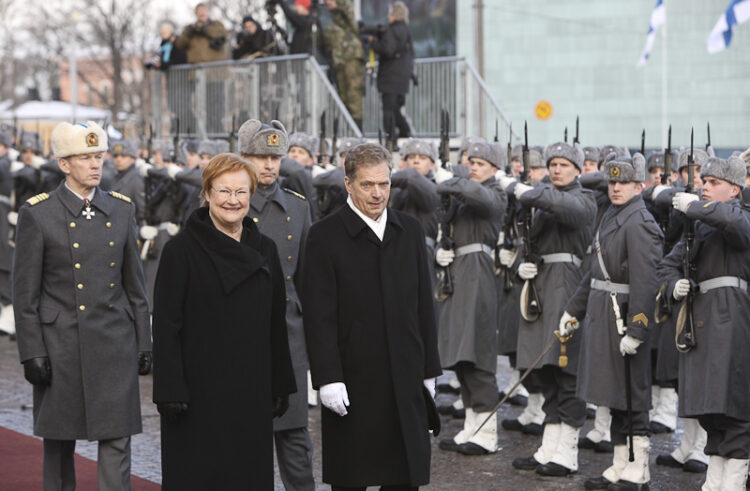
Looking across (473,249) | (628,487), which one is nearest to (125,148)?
(473,249)

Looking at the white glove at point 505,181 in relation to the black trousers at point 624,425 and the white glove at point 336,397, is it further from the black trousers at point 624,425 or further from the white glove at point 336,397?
the white glove at point 336,397

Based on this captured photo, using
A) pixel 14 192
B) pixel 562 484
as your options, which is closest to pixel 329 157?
pixel 14 192

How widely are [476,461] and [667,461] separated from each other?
1318mm

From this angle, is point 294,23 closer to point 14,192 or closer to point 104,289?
point 14,192

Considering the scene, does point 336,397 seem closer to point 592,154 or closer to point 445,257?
point 445,257

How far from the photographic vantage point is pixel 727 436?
7.71 m

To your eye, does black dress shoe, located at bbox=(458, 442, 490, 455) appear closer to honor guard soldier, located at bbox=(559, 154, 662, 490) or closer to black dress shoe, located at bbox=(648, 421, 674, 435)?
honor guard soldier, located at bbox=(559, 154, 662, 490)

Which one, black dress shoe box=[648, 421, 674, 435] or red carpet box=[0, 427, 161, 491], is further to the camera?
black dress shoe box=[648, 421, 674, 435]

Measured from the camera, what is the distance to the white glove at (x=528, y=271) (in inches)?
373

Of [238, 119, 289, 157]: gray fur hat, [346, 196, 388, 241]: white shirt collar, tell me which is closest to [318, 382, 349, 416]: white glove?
[346, 196, 388, 241]: white shirt collar

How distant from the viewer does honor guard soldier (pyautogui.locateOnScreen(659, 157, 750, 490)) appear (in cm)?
764

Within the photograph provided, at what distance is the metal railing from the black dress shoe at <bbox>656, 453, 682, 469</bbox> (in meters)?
10.0

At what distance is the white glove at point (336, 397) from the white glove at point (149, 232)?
8.32 metres

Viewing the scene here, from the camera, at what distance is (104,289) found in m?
6.95
